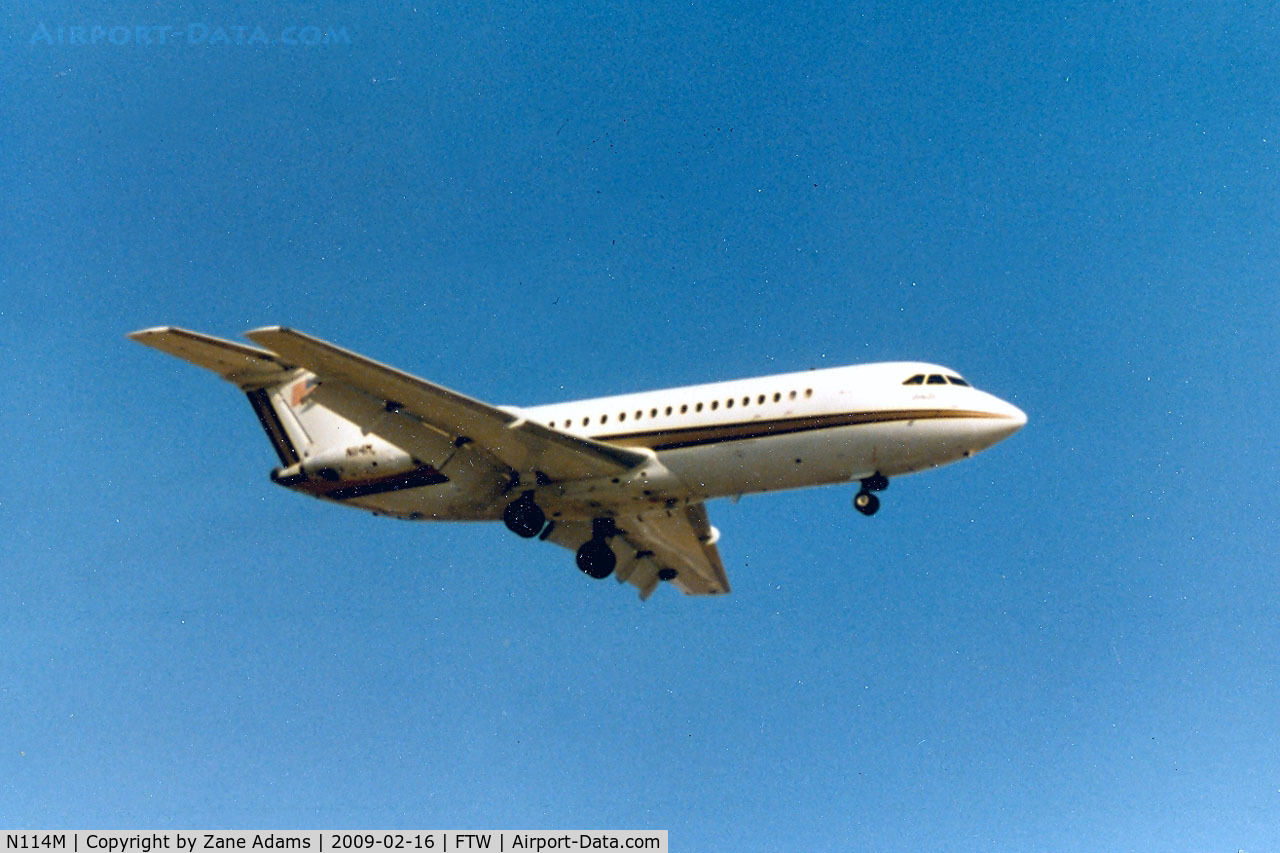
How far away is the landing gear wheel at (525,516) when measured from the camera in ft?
88.5

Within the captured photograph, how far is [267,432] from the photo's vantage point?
99.6ft

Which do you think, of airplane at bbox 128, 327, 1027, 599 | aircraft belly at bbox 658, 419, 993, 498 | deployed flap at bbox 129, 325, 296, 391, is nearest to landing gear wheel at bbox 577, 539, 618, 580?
airplane at bbox 128, 327, 1027, 599

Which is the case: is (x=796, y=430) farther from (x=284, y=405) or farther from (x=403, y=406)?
(x=284, y=405)

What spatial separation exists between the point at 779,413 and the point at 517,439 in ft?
17.5

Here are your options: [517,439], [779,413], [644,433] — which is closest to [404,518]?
[517,439]

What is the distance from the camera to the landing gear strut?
96.9ft

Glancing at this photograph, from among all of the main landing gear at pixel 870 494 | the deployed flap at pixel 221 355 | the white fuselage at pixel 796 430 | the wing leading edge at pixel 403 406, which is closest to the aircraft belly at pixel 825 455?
the white fuselage at pixel 796 430

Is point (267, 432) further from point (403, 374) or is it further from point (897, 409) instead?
point (897, 409)

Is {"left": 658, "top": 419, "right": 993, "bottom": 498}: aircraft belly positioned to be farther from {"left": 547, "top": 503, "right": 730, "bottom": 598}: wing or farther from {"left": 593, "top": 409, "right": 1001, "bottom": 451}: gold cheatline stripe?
{"left": 547, "top": 503, "right": 730, "bottom": 598}: wing

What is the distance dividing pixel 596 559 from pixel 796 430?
273 inches

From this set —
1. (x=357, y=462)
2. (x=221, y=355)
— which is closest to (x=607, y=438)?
(x=357, y=462)
